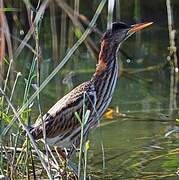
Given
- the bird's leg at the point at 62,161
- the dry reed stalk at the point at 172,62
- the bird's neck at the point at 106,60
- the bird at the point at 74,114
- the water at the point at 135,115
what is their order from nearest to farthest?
the bird's leg at the point at 62,161
the bird at the point at 74,114
the bird's neck at the point at 106,60
the water at the point at 135,115
the dry reed stalk at the point at 172,62

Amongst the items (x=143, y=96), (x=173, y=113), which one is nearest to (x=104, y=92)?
(x=173, y=113)

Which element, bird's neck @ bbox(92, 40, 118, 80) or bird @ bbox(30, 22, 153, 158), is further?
bird's neck @ bbox(92, 40, 118, 80)

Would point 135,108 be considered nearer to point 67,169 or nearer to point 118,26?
point 118,26

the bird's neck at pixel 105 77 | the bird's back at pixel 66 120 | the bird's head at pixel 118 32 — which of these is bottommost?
the bird's back at pixel 66 120

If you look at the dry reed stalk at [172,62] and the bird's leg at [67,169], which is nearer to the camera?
the bird's leg at [67,169]

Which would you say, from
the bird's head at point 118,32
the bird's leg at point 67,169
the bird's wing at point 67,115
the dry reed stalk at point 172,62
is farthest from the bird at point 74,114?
the dry reed stalk at point 172,62

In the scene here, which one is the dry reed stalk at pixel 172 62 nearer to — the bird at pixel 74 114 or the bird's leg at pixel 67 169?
the bird at pixel 74 114

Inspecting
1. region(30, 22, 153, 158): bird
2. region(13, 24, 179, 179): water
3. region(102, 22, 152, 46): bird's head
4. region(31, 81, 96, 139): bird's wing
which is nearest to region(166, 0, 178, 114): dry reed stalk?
region(13, 24, 179, 179): water

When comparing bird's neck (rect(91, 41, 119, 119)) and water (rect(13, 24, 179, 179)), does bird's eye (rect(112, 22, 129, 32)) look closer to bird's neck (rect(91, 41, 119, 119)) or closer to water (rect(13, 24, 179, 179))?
bird's neck (rect(91, 41, 119, 119))

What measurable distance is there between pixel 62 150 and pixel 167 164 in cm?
68

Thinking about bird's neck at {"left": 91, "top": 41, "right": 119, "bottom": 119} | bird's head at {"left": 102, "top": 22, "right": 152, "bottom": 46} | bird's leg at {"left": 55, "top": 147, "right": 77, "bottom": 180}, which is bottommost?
bird's leg at {"left": 55, "top": 147, "right": 77, "bottom": 180}

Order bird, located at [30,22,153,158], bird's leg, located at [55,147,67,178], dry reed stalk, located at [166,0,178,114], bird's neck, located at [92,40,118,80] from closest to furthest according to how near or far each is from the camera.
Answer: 1. bird's leg, located at [55,147,67,178]
2. bird, located at [30,22,153,158]
3. bird's neck, located at [92,40,118,80]
4. dry reed stalk, located at [166,0,178,114]

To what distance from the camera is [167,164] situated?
5305mm

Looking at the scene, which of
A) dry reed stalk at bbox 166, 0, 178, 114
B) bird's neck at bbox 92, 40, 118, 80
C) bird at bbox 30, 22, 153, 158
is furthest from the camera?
dry reed stalk at bbox 166, 0, 178, 114
